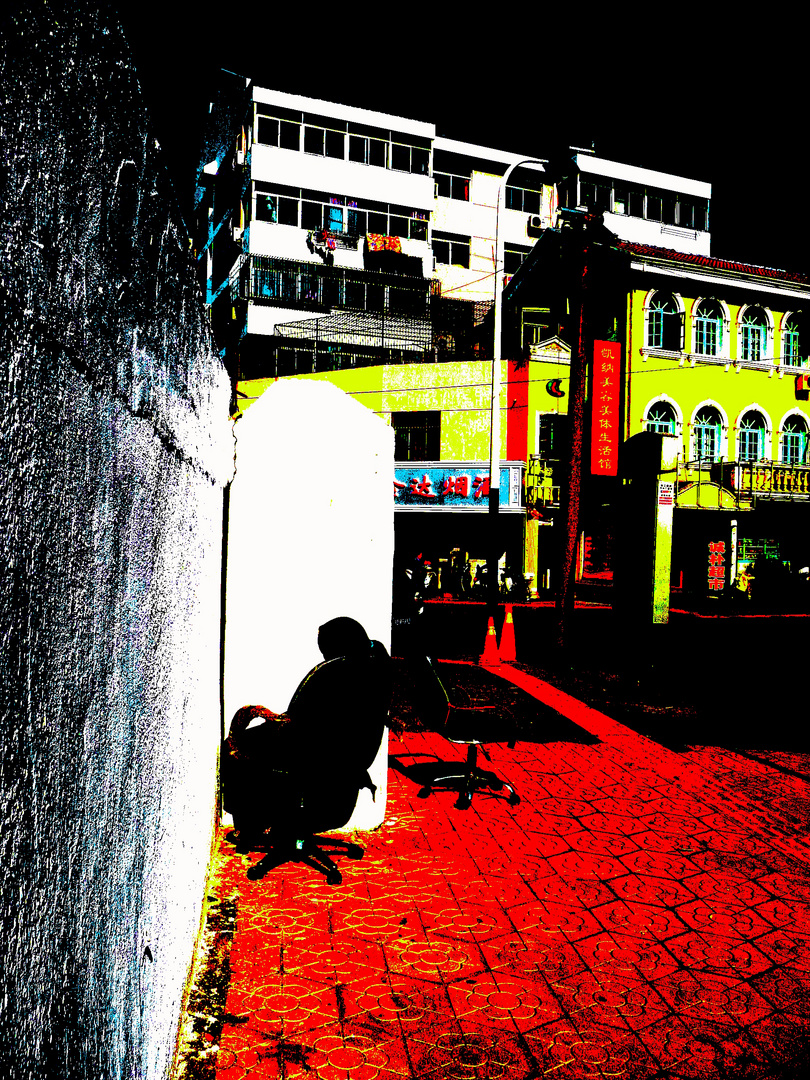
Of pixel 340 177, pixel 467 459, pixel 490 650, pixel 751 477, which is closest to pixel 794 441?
pixel 751 477

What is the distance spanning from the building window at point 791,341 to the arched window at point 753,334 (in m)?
0.95

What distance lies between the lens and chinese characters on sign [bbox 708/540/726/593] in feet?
88.6

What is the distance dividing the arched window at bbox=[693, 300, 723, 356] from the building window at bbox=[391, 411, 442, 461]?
11.1 meters

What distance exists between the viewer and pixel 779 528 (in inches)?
1147

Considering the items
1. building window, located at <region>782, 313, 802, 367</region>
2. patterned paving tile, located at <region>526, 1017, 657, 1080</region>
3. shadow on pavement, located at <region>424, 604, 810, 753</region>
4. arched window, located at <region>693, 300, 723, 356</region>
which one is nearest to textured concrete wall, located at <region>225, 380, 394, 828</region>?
shadow on pavement, located at <region>424, 604, 810, 753</region>

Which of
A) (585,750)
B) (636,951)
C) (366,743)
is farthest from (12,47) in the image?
(585,750)

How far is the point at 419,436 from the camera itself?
27125 mm

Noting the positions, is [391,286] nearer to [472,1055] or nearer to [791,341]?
[791,341]

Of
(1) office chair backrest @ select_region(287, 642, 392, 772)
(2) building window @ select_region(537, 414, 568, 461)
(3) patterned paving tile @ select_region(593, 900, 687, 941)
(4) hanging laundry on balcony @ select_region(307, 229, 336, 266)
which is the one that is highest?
(4) hanging laundry on balcony @ select_region(307, 229, 336, 266)

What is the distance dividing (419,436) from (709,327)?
12574 millimetres

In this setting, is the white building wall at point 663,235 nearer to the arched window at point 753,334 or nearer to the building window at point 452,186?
the building window at point 452,186

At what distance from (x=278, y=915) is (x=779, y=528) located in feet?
97.3

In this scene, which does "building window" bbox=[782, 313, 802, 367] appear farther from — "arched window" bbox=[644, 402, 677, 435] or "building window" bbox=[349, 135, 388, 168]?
"building window" bbox=[349, 135, 388, 168]

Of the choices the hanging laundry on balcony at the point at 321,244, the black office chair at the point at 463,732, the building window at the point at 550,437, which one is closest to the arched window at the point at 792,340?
the building window at the point at 550,437
